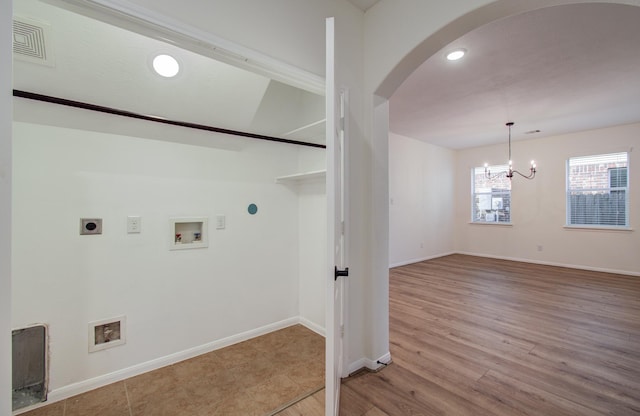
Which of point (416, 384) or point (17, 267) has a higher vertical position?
point (17, 267)

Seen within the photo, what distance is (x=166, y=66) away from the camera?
1.82 m

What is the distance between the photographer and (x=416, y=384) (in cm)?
185

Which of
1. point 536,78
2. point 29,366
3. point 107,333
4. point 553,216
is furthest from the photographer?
point 553,216

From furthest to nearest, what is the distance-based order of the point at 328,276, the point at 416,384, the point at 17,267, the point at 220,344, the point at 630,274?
the point at 630,274, the point at 220,344, the point at 416,384, the point at 17,267, the point at 328,276

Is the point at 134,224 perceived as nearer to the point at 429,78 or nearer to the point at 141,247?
the point at 141,247

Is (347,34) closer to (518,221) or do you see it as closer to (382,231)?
(382,231)

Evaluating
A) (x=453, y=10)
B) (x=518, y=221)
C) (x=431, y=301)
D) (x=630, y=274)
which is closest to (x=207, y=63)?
(x=453, y=10)

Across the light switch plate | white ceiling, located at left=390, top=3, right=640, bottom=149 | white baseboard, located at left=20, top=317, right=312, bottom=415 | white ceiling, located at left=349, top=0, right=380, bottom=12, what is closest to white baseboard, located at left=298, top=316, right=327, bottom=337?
white baseboard, located at left=20, top=317, right=312, bottom=415

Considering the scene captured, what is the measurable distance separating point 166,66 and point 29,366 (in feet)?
6.79

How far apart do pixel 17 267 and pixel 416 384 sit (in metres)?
2.65

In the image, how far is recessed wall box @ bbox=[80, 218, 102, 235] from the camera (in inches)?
70.4

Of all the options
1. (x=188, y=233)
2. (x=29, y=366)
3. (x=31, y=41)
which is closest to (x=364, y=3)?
(x=31, y=41)

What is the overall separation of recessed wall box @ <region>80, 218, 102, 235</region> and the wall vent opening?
0.62m

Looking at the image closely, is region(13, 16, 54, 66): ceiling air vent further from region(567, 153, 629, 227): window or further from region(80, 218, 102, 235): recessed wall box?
region(567, 153, 629, 227): window
